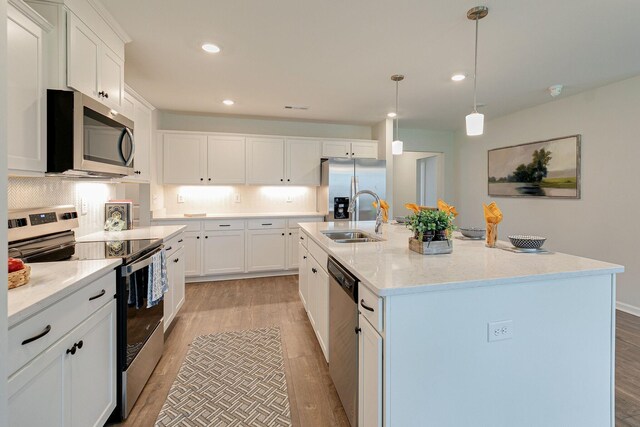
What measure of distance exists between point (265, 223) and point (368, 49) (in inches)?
108

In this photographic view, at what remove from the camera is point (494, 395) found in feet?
4.21

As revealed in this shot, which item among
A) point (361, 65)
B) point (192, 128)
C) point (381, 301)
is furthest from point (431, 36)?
point (192, 128)

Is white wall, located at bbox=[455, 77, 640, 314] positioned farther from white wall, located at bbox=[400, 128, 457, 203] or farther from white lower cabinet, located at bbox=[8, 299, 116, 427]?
white lower cabinet, located at bbox=[8, 299, 116, 427]

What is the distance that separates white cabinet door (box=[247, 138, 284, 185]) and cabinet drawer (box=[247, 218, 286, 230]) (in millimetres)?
638

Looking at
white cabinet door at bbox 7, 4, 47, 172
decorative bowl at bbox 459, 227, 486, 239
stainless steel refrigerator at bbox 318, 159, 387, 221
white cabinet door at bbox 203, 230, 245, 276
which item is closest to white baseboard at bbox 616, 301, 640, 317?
decorative bowl at bbox 459, 227, 486, 239

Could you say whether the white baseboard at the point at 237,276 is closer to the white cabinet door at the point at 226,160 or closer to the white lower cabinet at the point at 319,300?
the white cabinet door at the point at 226,160

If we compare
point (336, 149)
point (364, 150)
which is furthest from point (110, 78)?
point (364, 150)

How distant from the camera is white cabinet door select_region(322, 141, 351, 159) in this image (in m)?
4.89

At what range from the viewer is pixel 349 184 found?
4543 mm

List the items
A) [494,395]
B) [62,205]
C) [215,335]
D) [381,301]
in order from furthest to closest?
[215,335] → [62,205] → [494,395] → [381,301]

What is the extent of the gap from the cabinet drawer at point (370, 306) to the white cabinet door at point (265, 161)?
3.54m

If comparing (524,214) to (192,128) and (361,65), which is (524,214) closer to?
(361,65)

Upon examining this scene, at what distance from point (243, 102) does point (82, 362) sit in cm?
348

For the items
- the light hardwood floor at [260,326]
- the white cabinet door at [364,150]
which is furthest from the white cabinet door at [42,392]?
the white cabinet door at [364,150]
